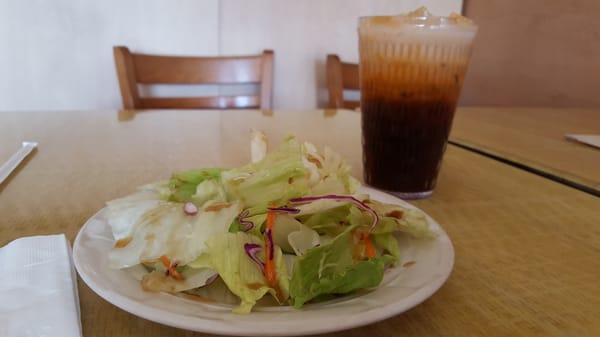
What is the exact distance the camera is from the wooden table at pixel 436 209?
1.05ft

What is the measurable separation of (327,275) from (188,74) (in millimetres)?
1162

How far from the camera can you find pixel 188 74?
4.50 ft

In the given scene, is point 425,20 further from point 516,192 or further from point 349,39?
point 349,39

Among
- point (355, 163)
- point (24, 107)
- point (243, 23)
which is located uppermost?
point (243, 23)

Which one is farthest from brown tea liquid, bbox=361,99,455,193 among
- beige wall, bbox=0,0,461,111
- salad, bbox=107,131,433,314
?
beige wall, bbox=0,0,461,111

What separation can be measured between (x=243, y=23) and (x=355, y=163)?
1250 millimetres

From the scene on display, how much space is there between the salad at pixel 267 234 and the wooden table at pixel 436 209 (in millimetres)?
37

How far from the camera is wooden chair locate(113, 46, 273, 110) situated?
4.26 feet

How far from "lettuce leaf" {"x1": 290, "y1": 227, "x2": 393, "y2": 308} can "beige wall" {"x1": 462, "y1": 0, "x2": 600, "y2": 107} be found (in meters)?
1.74

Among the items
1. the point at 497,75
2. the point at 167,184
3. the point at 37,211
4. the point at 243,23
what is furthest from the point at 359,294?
the point at 497,75

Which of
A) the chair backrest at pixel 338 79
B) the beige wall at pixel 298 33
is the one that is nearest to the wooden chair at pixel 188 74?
the chair backrest at pixel 338 79

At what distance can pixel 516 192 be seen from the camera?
59 cm

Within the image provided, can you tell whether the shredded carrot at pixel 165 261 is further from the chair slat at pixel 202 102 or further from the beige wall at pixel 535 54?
the beige wall at pixel 535 54

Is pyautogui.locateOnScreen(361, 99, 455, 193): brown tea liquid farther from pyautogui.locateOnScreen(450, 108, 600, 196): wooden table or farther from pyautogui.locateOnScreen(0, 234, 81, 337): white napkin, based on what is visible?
pyautogui.locateOnScreen(0, 234, 81, 337): white napkin
